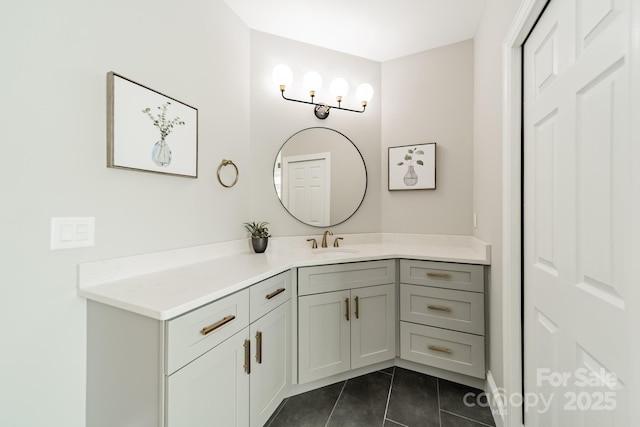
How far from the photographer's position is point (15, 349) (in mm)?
935

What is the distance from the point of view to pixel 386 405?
168 cm

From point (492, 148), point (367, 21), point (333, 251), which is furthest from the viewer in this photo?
point (333, 251)

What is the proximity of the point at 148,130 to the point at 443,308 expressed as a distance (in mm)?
2098

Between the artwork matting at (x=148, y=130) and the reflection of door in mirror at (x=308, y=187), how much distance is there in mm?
838

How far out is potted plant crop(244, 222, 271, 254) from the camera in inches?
80.4

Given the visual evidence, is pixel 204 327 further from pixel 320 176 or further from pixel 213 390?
pixel 320 176

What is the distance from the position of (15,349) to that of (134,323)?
41cm

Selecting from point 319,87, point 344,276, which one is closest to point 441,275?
point 344,276

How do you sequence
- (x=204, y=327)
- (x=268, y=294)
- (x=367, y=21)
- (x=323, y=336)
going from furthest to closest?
1. (x=367, y=21)
2. (x=323, y=336)
3. (x=268, y=294)
4. (x=204, y=327)

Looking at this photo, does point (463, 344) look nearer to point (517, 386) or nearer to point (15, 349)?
point (517, 386)

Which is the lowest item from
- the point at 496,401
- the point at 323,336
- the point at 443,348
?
the point at 496,401

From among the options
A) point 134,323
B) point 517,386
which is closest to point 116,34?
point 134,323

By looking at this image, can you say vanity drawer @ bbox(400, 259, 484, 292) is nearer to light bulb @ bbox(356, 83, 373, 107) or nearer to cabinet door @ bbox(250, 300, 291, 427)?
cabinet door @ bbox(250, 300, 291, 427)

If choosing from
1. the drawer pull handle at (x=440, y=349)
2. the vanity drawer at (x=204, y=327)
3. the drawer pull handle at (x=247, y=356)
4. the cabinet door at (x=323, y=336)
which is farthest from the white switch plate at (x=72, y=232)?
the drawer pull handle at (x=440, y=349)
